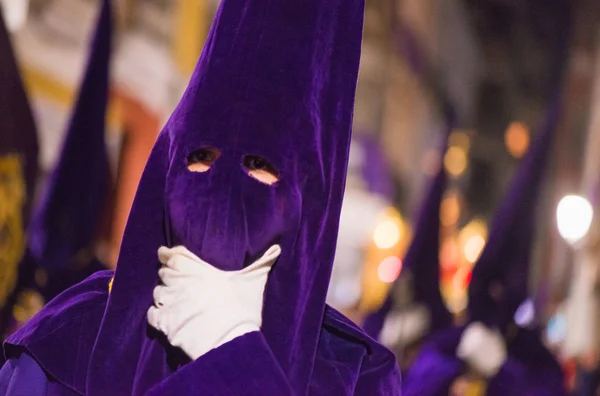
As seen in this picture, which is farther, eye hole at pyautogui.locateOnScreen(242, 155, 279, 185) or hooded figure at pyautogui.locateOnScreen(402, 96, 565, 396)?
hooded figure at pyautogui.locateOnScreen(402, 96, 565, 396)

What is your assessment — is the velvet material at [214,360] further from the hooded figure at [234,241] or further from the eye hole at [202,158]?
the eye hole at [202,158]

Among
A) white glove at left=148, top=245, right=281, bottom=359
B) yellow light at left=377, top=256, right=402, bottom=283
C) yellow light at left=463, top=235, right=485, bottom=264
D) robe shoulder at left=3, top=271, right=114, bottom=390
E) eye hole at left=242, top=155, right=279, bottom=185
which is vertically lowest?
yellow light at left=377, top=256, right=402, bottom=283

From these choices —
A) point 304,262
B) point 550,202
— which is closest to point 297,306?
point 304,262

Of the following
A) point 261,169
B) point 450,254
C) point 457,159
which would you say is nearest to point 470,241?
point 450,254

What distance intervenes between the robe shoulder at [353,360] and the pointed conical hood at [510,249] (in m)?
1.78

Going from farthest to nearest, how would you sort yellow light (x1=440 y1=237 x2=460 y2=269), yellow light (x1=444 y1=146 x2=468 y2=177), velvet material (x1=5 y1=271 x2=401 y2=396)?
yellow light (x1=440 y1=237 x2=460 y2=269)
yellow light (x1=444 y1=146 x2=468 y2=177)
velvet material (x1=5 y1=271 x2=401 y2=396)

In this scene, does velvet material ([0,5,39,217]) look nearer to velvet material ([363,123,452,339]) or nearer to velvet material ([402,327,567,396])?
velvet material ([402,327,567,396])

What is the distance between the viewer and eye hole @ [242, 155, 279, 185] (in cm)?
117

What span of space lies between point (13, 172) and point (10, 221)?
0.16 meters

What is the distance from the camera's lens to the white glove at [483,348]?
287 centimetres

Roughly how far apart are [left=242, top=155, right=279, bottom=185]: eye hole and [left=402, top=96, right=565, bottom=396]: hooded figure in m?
1.83

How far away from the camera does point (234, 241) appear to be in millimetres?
1126

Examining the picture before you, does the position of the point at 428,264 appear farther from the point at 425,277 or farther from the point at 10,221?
the point at 10,221

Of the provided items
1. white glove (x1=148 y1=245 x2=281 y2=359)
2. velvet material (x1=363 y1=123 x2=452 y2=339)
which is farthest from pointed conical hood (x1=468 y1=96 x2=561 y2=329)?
white glove (x1=148 y1=245 x2=281 y2=359)
